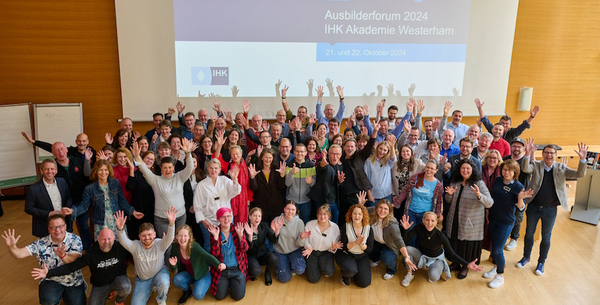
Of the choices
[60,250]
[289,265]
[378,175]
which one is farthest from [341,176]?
[60,250]

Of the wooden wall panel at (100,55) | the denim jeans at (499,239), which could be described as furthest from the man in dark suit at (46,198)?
the denim jeans at (499,239)

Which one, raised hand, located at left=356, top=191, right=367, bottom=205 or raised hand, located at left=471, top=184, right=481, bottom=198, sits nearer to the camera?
raised hand, located at left=471, top=184, right=481, bottom=198

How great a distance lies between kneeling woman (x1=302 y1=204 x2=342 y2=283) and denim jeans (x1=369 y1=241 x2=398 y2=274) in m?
0.54

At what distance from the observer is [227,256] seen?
406 cm

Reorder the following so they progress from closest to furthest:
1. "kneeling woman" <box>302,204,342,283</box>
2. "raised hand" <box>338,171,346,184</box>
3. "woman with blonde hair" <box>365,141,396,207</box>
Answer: "kneeling woman" <box>302,204,342,283</box> → "raised hand" <box>338,171,346,184</box> → "woman with blonde hair" <box>365,141,396,207</box>

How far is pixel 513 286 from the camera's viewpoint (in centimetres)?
428

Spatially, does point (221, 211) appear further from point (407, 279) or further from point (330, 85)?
point (330, 85)

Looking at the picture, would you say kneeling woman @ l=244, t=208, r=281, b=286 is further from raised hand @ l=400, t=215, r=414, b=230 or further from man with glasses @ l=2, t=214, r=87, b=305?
man with glasses @ l=2, t=214, r=87, b=305

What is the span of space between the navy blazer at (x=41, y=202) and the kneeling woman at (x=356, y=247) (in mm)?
3010

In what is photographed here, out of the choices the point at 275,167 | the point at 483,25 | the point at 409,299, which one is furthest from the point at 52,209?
the point at 483,25

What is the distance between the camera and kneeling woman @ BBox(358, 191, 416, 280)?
421 cm

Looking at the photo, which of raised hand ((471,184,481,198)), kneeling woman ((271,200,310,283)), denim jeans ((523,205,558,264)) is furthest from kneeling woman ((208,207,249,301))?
denim jeans ((523,205,558,264))

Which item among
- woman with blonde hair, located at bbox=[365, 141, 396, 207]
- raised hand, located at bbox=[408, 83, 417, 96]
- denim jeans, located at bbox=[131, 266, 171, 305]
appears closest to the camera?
denim jeans, located at bbox=[131, 266, 171, 305]

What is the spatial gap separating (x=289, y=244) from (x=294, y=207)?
17.8 inches
